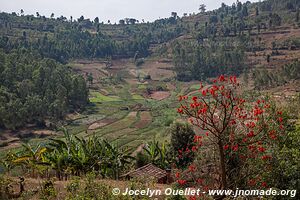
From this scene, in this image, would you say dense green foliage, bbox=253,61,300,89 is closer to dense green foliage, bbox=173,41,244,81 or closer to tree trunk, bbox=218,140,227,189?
dense green foliage, bbox=173,41,244,81

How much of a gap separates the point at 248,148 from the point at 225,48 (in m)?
81.5

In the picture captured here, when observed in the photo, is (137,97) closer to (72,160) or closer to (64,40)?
(64,40)

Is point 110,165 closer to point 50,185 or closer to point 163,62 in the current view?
point 50,185

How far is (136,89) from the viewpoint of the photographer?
3206 inches

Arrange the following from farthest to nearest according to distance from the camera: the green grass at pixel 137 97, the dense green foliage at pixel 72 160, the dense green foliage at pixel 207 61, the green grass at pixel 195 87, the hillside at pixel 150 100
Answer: the dense green foliage at pixel 207 61 → the green grass at pixel 195 87 → the green grass at pixel 137 97 → the dense green foliage at pixel 72 160 → the hillside at pixel 150 100

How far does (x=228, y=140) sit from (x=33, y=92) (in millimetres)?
51015

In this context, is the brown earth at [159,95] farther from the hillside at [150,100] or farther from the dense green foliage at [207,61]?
the dense green foliage at [207,61]

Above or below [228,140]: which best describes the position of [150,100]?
below

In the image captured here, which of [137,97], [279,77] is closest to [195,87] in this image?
[137,97]

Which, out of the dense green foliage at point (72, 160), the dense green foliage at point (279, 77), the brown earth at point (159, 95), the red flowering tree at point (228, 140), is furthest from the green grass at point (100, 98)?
the red flowering tree at point (228, 140)

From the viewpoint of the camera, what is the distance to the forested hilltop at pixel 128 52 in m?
57.4

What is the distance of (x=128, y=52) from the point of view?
116m

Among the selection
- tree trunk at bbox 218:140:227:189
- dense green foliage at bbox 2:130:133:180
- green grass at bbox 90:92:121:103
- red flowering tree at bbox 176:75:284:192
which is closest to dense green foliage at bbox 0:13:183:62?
green grass at bbox 90:92:121:103

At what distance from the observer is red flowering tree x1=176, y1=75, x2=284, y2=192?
10000 millimetres
